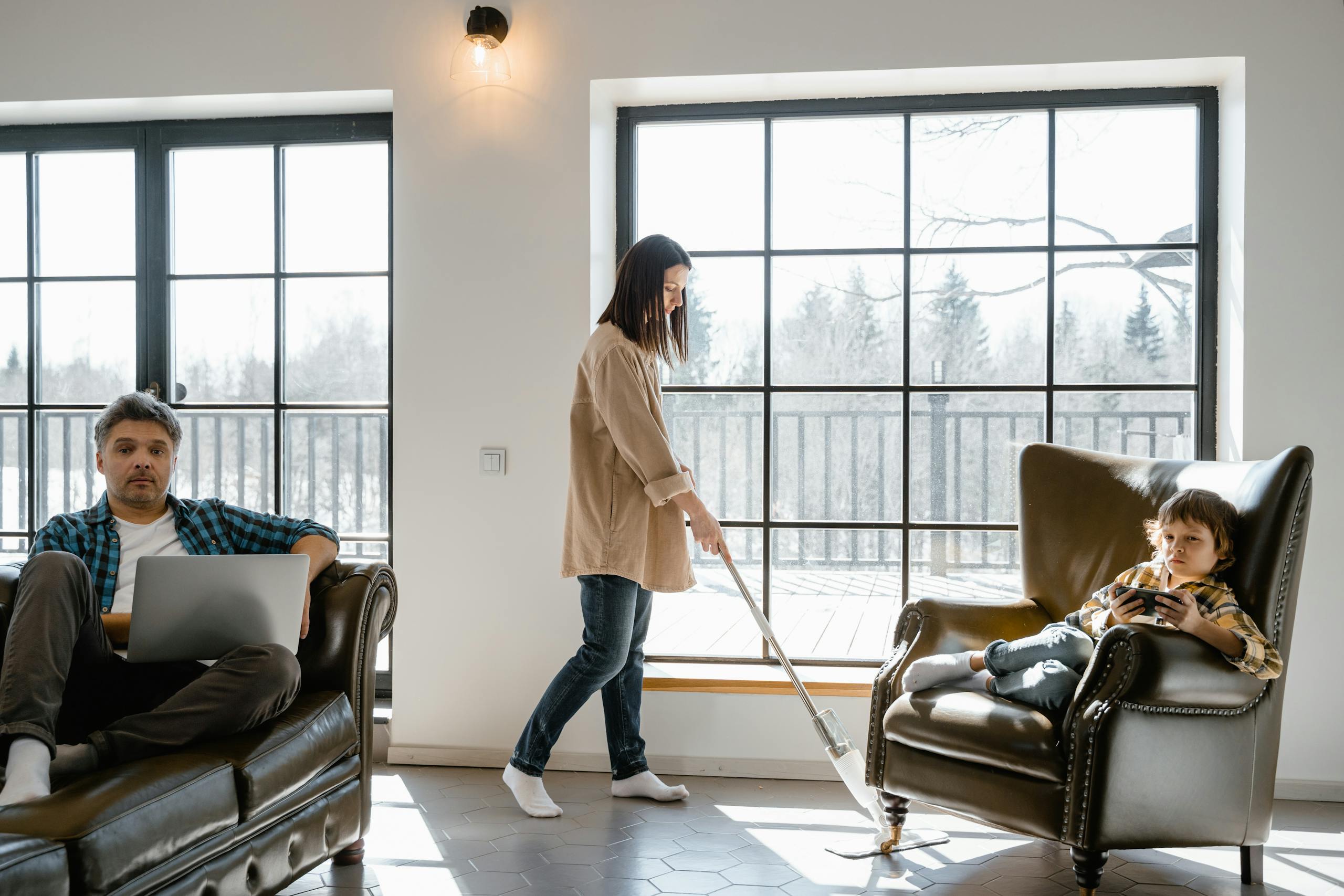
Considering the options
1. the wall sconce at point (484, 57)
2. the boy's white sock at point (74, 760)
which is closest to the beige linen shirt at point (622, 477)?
the wall sconce at point (484, 57)

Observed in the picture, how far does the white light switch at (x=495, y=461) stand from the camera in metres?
3.14

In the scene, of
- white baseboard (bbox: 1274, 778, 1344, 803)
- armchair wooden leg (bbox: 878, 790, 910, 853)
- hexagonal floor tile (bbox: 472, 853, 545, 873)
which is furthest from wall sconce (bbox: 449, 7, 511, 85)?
white baseboard (bbox: 1274, 778, 1344, 803)

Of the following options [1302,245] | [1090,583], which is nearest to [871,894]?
[1090,583]

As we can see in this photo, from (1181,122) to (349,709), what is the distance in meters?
2.91

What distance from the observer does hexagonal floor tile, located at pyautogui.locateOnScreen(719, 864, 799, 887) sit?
2.22 m

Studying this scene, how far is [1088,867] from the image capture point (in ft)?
6.58

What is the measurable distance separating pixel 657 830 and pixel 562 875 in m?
0.37

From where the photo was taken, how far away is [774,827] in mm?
2592

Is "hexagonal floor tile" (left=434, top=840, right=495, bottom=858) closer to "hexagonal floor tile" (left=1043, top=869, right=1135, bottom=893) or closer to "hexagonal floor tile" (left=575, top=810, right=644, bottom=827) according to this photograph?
"hexagonal floor tile" (left=575, top=810, right=644, bottom=827)

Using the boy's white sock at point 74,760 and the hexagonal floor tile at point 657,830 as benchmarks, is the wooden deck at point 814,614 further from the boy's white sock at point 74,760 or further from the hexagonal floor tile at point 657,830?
the boy's white sock at point 74,760

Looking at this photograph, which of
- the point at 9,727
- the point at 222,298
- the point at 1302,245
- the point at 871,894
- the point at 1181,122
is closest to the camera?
the point at 9,727

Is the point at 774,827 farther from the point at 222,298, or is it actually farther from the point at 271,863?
the point at 222,298

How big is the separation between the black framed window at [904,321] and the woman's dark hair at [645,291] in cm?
68

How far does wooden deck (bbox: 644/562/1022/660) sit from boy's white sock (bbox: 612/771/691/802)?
0.54 metres
